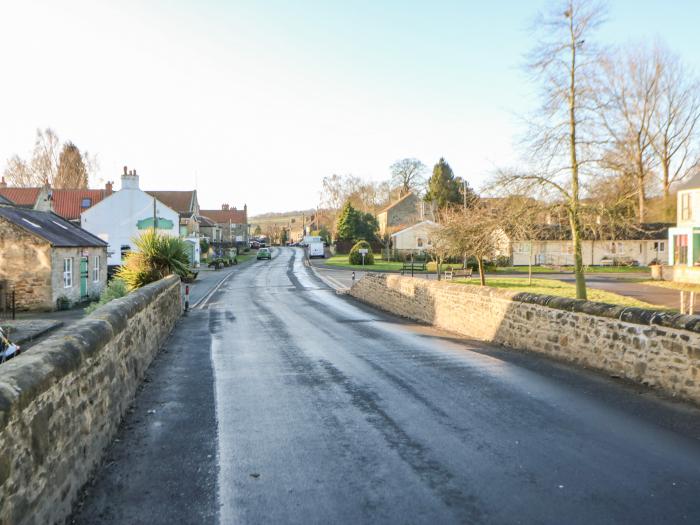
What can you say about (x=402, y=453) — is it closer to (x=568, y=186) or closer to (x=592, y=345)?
(x=592, y=345)

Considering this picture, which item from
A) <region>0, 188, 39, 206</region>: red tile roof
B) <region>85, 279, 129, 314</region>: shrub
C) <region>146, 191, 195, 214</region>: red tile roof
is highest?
<region>146, 191, 195, 214</region>: red tile roof

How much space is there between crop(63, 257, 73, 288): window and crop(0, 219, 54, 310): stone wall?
62.6 inches

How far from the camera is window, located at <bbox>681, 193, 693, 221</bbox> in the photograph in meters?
37.0

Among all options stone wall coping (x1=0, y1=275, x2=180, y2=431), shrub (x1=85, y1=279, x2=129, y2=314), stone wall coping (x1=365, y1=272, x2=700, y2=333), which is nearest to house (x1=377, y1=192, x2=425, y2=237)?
shrub (x1=85, y1=279, x2=129, y2=314)

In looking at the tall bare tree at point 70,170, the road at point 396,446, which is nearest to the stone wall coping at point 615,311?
the road at point 396,446

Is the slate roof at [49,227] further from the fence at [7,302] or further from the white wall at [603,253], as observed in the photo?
the white wall at [603,253]

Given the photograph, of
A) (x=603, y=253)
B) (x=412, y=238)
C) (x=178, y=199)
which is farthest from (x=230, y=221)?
(x=603, y=253)

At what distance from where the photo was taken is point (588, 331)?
9469 mm

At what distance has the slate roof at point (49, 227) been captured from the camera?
965 inches

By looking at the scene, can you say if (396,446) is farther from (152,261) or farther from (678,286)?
(678,286)

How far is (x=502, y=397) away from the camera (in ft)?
25.6

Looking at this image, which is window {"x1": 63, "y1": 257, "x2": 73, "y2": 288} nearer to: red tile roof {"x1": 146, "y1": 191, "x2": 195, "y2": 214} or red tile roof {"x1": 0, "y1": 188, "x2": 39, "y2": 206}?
red tile roof {"x1": 0, "y1": 188, "x2": 39, "y2": 206}

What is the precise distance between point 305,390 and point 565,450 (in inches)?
152

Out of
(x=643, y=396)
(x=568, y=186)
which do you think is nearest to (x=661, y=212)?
(x=568, y=186)
